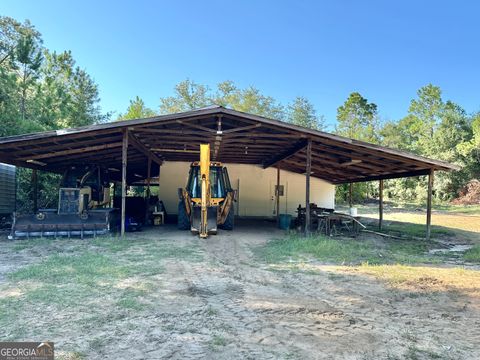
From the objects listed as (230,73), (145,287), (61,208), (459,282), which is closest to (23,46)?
(61,208)

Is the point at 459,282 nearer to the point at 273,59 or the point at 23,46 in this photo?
the point at 23,46

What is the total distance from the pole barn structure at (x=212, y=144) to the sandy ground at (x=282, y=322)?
4.73 metres

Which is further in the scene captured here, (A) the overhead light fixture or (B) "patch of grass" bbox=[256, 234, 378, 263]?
(A) the overhead light fixture

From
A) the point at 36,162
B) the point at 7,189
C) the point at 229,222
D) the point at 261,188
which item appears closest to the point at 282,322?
the point at 229,222

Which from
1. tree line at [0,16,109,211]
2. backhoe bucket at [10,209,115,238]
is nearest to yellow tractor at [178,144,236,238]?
backhoe bucket at [10,209,115,238]

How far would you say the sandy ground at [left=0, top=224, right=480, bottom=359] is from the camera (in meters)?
2.96

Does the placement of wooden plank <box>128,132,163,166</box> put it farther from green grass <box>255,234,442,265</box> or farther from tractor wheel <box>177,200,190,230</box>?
green grass <box>255,234,442,265</box>

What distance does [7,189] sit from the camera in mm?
12648

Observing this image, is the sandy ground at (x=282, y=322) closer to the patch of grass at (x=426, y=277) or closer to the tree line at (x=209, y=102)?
the patch of grass at (x=426, y=277)

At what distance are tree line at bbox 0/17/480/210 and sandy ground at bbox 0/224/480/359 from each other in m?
12.5

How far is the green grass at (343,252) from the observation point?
284 inches

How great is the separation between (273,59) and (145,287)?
33.9 m

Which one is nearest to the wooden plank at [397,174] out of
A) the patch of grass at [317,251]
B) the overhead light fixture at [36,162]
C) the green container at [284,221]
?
the patch of grass at [317,251]

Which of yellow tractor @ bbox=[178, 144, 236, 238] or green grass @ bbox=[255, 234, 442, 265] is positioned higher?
yellow tractor @ bbox=[178, 144, 236, 238]
